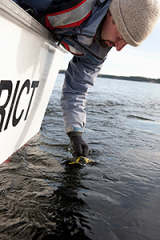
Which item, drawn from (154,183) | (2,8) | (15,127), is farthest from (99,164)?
(2,8)

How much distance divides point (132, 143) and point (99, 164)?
867 millimetres

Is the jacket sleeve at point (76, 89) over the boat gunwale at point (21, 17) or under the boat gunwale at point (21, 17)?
under

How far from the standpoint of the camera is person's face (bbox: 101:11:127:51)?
1.33 m

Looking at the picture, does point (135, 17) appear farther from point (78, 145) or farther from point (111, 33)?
point (78, 145)

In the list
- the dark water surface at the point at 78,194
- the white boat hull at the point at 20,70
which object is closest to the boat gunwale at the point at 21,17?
the white boat hull at the point at 20,70

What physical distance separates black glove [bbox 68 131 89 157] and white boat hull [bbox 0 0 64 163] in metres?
0.41

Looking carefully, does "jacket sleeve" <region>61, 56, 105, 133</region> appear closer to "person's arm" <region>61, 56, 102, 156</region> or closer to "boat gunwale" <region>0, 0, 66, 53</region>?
"person's arm" <region>61, 56, 102, 156</region>

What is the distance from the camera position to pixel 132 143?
2537 millimetres

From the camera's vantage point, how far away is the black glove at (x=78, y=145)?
1.70m

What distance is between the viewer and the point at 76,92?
1.90 metres

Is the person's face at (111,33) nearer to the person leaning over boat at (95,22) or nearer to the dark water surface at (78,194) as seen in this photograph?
the person leaning over boat at (95,22)

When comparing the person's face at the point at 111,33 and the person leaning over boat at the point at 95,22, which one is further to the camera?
the person's face at the point at 111,33

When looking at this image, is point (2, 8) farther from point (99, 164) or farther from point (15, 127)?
point (99, 164)

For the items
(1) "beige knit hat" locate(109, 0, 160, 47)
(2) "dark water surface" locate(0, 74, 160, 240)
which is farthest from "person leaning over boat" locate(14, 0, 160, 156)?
(2) "dark water surface" locate(0, 74, 160, 240)
